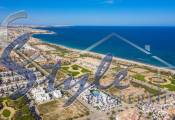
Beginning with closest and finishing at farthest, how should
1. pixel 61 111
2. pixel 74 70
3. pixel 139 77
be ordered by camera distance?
pixel 61 111 → pixel 139 77 → pixel 74 70

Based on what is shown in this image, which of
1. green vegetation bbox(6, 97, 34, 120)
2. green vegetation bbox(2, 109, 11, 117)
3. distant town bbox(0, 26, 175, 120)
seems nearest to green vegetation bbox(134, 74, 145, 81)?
distant town bbox(0, 26, 175, 120)

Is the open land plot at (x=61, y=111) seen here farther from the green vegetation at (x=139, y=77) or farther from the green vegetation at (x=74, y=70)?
the green vegetation at (x=139, y=77)

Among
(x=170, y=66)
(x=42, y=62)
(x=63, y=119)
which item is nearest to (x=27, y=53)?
(x=42, y=62)

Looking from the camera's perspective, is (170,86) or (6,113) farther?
(170,86)

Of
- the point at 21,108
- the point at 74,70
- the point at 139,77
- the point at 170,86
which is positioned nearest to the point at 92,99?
the point at 21,108

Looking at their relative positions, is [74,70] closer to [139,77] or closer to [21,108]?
[139,77]

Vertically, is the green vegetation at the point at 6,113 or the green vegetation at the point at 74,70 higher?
the green vegetation at the point at 74,70

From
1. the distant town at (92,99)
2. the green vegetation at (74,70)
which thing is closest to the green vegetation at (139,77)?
the distant town at (92,99)

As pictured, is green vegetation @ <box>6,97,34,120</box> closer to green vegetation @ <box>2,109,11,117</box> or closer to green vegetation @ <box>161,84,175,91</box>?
green vegetation @ <box>2,109,11,117</box>
